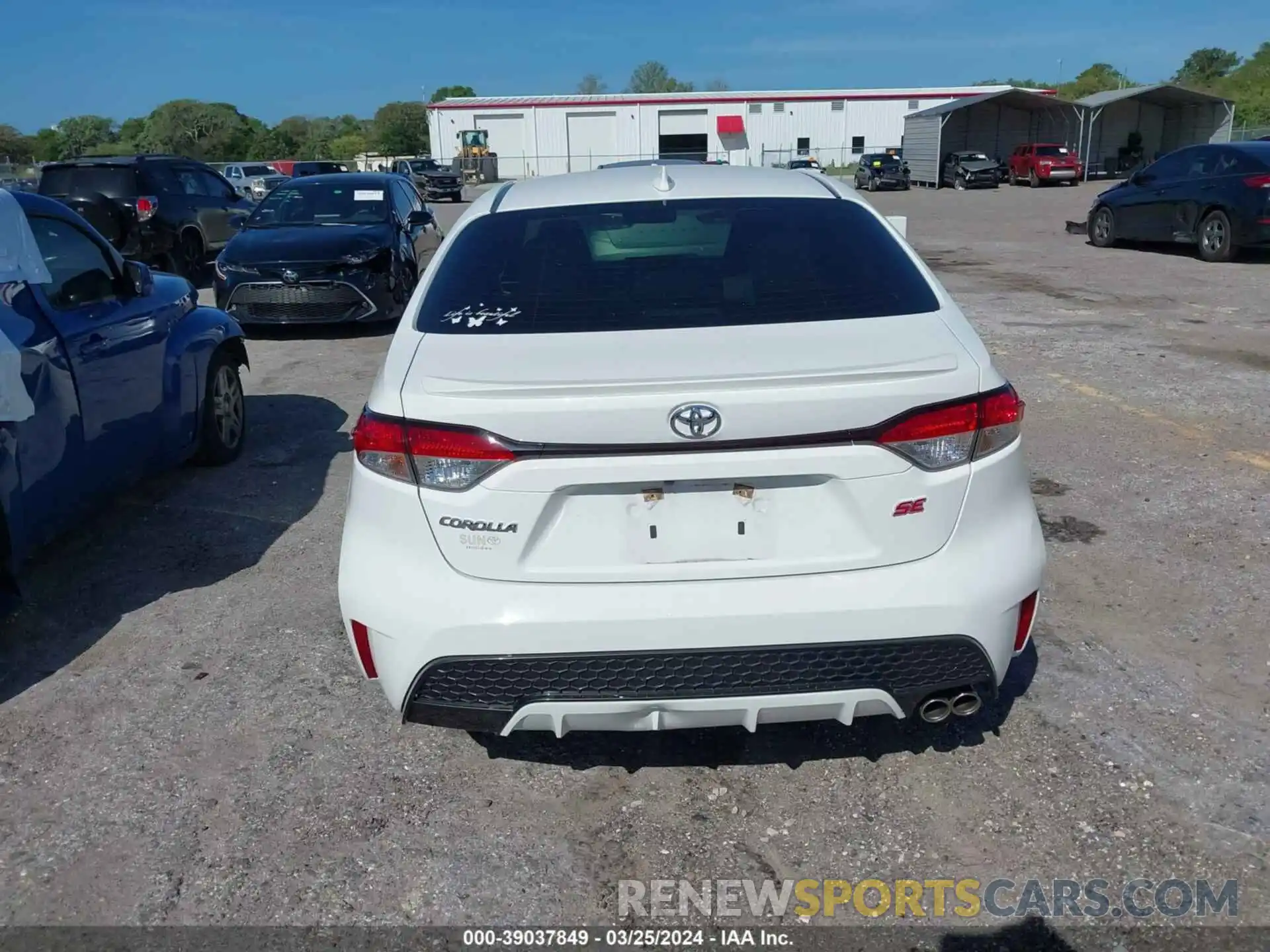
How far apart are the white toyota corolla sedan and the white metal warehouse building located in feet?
206

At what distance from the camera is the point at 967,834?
288 cm

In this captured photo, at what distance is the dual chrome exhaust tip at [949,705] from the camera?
2.79 meters

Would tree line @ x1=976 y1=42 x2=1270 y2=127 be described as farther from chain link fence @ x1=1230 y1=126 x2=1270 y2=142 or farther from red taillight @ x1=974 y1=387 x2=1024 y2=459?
red taillight @ x1=974 y1=387 x2=1024 y2=459

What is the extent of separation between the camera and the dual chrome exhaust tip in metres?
2.79

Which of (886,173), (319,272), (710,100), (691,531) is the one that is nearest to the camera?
(691,531)

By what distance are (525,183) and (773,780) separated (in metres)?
2.54

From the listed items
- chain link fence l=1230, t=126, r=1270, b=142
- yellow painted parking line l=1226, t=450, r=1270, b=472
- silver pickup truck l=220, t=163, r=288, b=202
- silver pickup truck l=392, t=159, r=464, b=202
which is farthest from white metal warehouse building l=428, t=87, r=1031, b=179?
yellow painted parking line l=1226, t=450, r=1270, b=472

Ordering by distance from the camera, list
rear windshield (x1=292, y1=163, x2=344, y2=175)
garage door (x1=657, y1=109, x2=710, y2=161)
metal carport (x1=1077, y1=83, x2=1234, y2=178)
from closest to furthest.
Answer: rear windshield (x1=292, y1=163, x2=344, y2=175) < metal carport (x1=1077, y1=83, x2=1234, y2=178) < garage door (x1=657, y1=109, x2=710, y2=161)

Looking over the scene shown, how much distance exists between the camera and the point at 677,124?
64.0 m

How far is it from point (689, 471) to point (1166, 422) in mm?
5375

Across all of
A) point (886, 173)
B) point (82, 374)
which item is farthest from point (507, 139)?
point (82, 374)

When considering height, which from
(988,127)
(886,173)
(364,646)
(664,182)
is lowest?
(364,646)

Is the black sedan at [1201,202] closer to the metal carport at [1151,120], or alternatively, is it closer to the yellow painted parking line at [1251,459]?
the yellow painted parking line at [1251,459]

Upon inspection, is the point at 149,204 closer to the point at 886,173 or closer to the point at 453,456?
the point at 453,456
